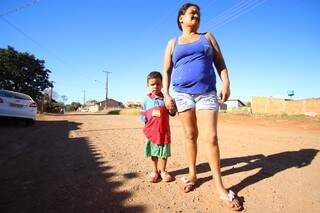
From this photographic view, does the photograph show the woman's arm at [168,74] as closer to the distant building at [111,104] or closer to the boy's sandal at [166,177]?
the boy's sandal at [166,177]

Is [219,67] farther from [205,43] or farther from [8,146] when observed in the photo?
[8,146]

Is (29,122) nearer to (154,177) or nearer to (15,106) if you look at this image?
(15,106)

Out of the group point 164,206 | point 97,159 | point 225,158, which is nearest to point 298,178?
point 225,158

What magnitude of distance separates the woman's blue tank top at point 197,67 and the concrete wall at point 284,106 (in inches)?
1160

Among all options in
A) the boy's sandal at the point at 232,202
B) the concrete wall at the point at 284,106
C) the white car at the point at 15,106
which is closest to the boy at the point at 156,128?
the boy's sandal at the point at 232,202

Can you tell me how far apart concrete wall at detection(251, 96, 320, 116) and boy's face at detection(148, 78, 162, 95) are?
29086 mm

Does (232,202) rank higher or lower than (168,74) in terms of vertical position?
lower

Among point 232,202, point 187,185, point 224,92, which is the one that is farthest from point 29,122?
point 232,202

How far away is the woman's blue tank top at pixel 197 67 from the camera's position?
3.32 m

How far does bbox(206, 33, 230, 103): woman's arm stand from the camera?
3.39m

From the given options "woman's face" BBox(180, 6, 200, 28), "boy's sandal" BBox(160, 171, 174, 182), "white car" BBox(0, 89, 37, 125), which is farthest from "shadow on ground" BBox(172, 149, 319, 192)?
"white car" BBox(0, 89, 37, 125)

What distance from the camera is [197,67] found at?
10.9 ft

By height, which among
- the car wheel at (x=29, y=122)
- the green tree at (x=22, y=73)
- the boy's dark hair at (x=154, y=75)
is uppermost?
the green tree at (x=22, y=73)

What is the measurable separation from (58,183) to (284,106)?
31330 mm
